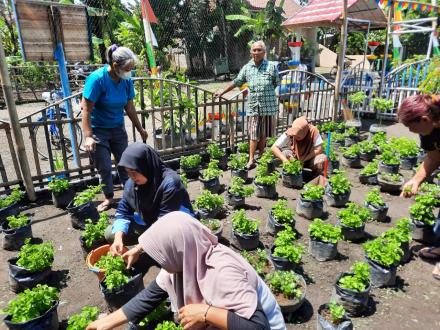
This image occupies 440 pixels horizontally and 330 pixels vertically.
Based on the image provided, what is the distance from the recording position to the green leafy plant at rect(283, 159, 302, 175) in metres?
5.25

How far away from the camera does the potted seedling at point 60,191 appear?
4.76m

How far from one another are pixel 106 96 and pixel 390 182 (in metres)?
4.47

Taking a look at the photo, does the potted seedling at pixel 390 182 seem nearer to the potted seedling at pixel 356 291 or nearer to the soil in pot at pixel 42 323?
the potted seedling at pixel 356 291

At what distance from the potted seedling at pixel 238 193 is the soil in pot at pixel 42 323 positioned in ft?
8.79

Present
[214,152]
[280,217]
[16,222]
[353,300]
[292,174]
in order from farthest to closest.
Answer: [214,152]
[292,174]
[280,217]
[16,222]
[353,300]

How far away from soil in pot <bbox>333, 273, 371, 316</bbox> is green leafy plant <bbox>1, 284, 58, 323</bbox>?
2.41m

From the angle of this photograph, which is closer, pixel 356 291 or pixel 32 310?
pixel 32 310

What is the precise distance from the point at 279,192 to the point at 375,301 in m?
2.56

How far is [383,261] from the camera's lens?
3.13 meters

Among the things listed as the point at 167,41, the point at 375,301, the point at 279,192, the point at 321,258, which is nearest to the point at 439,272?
the point at 375,301

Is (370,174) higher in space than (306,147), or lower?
lower

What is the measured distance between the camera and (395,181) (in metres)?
5.34

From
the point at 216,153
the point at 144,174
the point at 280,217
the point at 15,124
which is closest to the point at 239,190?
the point at 280,217

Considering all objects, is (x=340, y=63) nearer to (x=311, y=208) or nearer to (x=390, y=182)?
(x=390, y=182)
